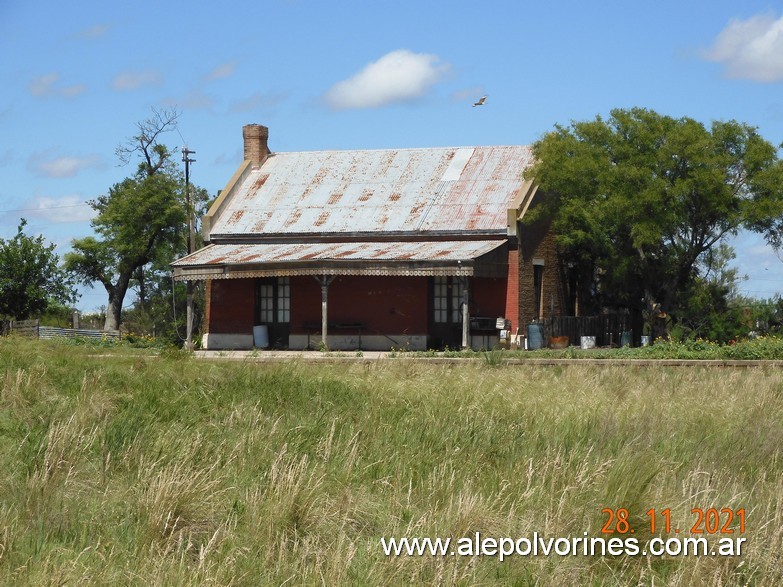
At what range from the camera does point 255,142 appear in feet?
116

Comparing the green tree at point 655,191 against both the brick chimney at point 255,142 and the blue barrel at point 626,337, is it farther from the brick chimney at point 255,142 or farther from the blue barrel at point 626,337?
the brick chimney at point 255,142

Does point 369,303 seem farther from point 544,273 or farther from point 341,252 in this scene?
point 544,273

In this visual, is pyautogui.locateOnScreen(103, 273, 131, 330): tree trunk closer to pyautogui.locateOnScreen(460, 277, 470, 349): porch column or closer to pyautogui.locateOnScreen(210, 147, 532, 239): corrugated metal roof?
pyautogui.locateOnScreen(210, 147, 532, 239): corrugated metal roof

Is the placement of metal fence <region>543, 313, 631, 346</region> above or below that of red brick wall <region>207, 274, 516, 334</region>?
below

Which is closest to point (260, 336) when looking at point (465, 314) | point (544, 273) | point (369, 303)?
point (369, 303)

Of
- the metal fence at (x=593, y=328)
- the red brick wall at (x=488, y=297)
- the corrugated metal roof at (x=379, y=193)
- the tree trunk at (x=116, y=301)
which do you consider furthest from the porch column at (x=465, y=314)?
the tree trunk at (x=116, y=301)

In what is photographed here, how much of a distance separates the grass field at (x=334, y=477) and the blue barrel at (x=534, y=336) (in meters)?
16.3

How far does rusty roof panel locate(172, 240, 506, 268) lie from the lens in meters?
27.8

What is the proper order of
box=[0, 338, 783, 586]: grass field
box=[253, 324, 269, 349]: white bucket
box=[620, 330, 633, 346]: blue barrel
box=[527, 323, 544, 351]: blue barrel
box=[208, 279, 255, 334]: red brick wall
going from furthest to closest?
box=[208, 279, 255, 334]: red brick wall
box=[253, 324, 269, 349]: white bucket
box=[620, 330, 633, 346]: blue barrel
box=[527, 323, 544, 351]: blue barrel
box=[0, 338, 783, 586]: grass field

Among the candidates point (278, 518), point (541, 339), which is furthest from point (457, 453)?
point (541, 339)

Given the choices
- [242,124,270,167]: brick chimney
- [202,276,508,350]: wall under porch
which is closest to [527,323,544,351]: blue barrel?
[202,276,508,350]: wall under porch

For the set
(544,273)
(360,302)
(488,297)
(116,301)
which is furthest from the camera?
(116,301)

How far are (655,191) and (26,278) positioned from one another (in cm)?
2027

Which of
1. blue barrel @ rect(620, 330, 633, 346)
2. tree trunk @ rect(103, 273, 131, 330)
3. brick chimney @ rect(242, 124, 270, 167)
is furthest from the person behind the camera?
tree trunk @ rect(103, 273, 131, 330)
